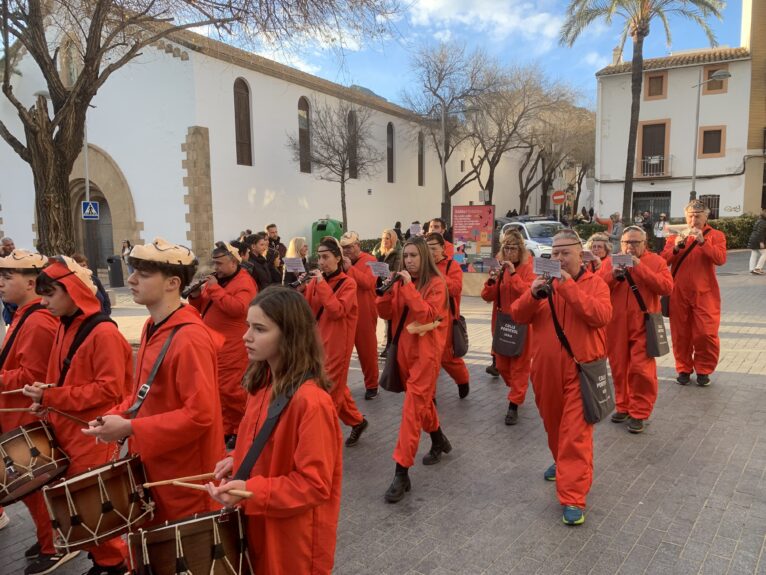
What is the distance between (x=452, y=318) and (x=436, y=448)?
1.59 meters

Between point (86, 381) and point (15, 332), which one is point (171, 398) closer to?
point (86, 381)

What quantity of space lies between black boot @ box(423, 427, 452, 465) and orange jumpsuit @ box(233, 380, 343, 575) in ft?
8.67

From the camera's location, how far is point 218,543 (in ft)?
6.48

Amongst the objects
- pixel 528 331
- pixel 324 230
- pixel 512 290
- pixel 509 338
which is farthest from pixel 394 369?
pixel 324 230

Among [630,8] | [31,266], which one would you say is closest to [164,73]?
[630,8]

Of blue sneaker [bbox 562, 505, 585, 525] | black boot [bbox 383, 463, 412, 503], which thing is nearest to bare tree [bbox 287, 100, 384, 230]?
black boot [bbox 383, 463, 412, 503]

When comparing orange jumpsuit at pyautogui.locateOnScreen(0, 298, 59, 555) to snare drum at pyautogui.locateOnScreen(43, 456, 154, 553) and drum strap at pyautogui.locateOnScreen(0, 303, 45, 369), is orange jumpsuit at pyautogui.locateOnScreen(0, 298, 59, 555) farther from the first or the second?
snare drum at pyautogui.locateOnScreen(43, 456, 154, 553)

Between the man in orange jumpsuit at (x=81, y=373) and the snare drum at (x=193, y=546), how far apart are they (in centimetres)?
117

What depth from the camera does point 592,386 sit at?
3680mm

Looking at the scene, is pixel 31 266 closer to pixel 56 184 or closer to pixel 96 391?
pixel 96 391

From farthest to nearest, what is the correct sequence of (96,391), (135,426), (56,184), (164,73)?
1. (164,73)
2. (56,184)
3. (96,391)
4. (135,426)

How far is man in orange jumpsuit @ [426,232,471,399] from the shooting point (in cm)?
599

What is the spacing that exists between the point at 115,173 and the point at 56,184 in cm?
1303

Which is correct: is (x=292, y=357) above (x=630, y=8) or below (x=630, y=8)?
below
